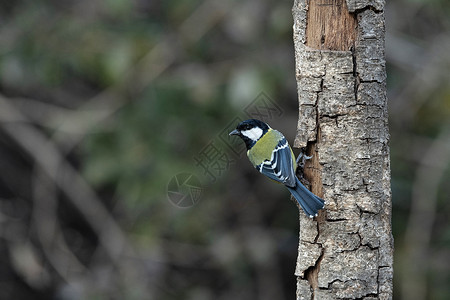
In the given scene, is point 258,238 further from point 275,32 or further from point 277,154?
point 277,154

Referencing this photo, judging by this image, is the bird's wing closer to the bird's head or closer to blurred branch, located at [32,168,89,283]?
the bird's head

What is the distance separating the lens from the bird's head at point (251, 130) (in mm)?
2861

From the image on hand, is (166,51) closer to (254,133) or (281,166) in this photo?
(254,133)

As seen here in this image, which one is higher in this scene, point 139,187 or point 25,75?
point 25,75

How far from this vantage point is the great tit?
1.94 metres

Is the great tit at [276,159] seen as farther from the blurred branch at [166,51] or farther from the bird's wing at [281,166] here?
the blurred branch at [166,51]

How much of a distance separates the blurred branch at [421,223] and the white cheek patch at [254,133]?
5.94 feet

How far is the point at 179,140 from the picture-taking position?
4047mm

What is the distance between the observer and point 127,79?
4.16 m

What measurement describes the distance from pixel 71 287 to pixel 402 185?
292 centimetres

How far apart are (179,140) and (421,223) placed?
1.87 meters

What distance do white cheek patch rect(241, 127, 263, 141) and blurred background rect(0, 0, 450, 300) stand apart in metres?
0.58

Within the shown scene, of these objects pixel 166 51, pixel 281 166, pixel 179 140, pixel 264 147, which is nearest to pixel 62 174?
pixel 179 140

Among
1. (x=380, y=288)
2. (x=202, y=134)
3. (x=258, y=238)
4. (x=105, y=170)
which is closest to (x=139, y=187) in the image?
(x=105, y=170)
